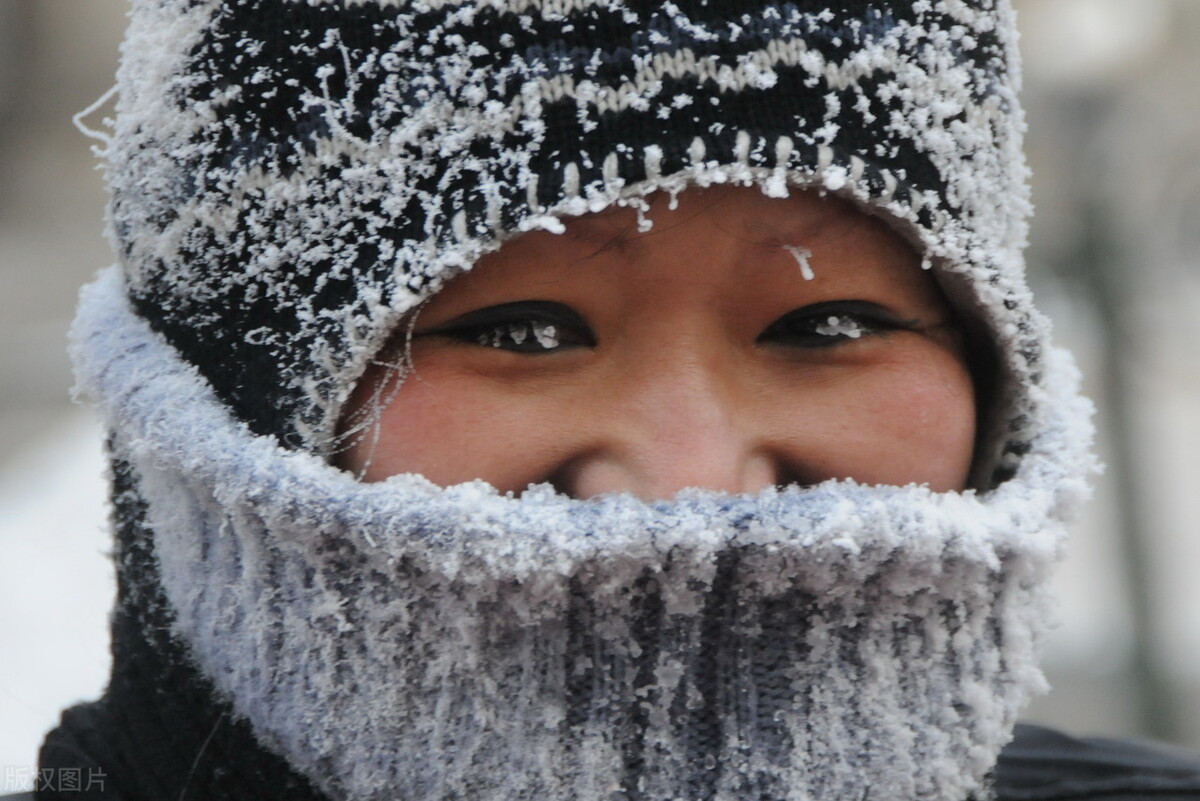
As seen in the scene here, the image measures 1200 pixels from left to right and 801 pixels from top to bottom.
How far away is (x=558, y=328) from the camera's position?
1.42m

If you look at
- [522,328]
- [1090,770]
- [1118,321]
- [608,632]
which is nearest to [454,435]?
[522,328]

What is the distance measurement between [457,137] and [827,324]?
18.4 inches

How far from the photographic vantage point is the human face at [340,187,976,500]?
4.51ft

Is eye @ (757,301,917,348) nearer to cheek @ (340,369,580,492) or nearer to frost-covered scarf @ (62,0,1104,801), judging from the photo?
frost-covered scarf @ (62,0,1104,801)

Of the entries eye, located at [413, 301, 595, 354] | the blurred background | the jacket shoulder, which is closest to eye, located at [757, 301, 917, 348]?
eye, located at [413, 301, 595, 354]

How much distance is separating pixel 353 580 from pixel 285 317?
286mm

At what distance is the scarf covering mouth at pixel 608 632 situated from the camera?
127 cm

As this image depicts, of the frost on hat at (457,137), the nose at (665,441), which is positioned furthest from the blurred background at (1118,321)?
the nose at (665,441)

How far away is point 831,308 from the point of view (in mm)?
1503

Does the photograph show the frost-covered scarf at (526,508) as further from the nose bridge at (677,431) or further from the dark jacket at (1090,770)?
the dark jacket at (1090,770)

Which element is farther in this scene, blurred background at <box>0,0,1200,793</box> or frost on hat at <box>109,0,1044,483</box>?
blurred background at <box>0,0,1200,793</box>

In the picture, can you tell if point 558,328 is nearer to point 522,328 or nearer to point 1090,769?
point 522,328

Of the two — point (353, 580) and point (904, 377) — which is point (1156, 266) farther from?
point (353, 580)

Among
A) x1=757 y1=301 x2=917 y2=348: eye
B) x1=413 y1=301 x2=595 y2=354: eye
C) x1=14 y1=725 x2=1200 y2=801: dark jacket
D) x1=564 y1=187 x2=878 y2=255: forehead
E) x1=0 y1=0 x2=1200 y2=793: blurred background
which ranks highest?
x1=0 y1=0 x2=1200 y2=793: blurred background
